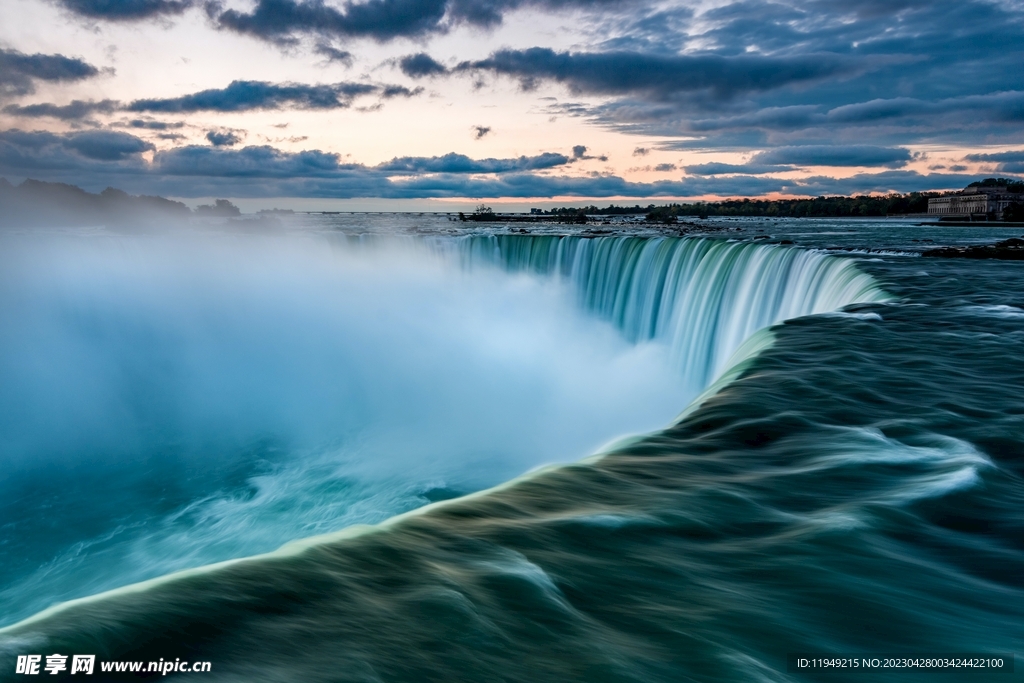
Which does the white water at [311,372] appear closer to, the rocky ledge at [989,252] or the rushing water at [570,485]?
the rushing water at [570,485]

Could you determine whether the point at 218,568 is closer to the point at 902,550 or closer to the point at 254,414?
the point at 902,550

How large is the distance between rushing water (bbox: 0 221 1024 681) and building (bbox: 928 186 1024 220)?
158ft

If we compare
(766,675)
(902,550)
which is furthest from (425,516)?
(902,550)

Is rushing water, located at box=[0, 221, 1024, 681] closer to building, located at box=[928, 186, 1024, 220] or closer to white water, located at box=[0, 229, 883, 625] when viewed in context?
white water, located at box=[0, 229, 883, 625]

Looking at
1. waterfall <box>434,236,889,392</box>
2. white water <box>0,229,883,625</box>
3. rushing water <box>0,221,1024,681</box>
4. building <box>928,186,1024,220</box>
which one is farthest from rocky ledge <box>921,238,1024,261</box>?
building <box>928,186,1024,220</box>

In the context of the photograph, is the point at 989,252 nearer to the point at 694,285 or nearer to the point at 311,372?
the point at 694,285

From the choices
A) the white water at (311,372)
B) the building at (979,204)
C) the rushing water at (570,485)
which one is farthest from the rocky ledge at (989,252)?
the building at (979,204)

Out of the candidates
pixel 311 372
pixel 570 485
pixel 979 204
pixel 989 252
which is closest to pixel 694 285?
pixel 989 252

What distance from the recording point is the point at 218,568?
2926 mm

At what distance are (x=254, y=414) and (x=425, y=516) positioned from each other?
57.0 ft

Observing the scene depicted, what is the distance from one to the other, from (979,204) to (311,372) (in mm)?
69916

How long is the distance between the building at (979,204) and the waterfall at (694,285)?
154ft

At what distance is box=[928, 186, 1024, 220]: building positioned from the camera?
199 ft

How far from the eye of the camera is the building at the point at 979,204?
6056cm
